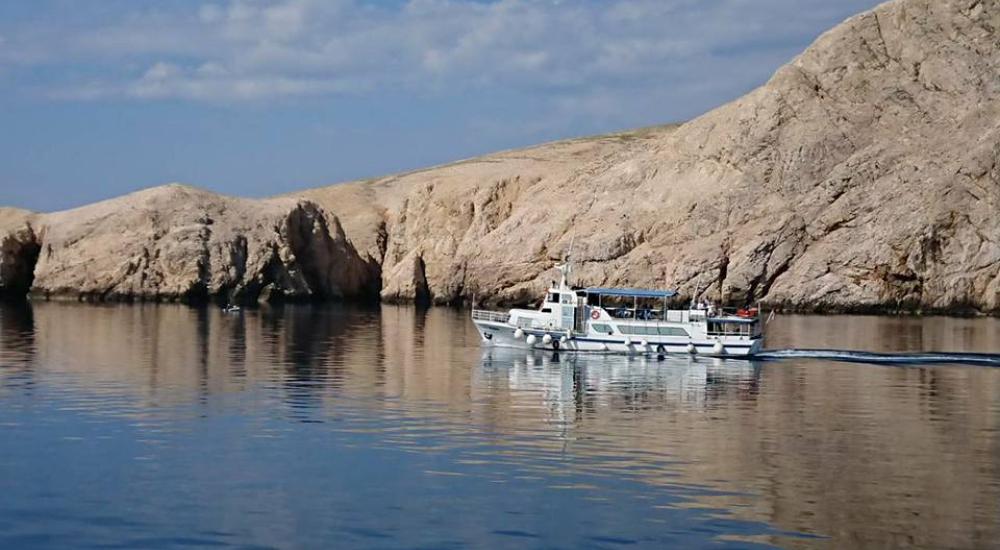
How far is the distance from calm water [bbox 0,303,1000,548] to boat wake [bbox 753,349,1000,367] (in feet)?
5.95

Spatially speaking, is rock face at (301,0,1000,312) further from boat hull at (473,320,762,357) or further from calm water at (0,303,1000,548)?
calm water at (0,303,1000,548)

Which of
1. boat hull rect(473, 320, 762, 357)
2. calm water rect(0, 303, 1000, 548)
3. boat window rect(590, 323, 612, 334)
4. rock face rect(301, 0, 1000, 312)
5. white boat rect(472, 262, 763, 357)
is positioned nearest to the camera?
calm water rect(0, 303, 1000, 548)

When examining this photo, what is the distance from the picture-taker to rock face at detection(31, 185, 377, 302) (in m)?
117

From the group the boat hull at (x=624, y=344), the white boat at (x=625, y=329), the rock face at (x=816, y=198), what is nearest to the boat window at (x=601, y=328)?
the white boat at (x=625, y=329)

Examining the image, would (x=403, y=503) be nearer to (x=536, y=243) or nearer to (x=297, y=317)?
(x=297, y=317)

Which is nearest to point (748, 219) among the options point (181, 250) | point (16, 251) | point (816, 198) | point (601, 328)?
point (816, 198)

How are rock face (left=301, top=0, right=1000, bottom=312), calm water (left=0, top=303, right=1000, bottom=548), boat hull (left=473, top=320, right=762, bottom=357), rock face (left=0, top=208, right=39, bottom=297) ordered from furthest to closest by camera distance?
1. rock face (left=0, top=208, right=39, bottom=297)
2. rock face (left=301, top=0, right=1000, bottom=312)
3. boat hull (left=473, top=320, right=762, bottom=357)
4. calm water (left=0, top=303, right=1000, bottom=548)

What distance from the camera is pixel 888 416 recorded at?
134ft

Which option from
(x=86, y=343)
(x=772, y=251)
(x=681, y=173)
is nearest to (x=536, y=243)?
(x=681, y=173)

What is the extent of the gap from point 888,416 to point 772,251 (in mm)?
69284

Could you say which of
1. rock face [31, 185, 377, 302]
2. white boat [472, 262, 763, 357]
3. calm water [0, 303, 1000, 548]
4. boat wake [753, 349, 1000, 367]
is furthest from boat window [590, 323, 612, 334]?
rock face [31, 185, 377, 302]

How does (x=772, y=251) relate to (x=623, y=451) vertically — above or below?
above

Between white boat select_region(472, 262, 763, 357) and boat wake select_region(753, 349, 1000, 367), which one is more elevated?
white boat select_region(472, 262, 763, 357)

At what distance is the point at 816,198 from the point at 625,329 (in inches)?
2004
